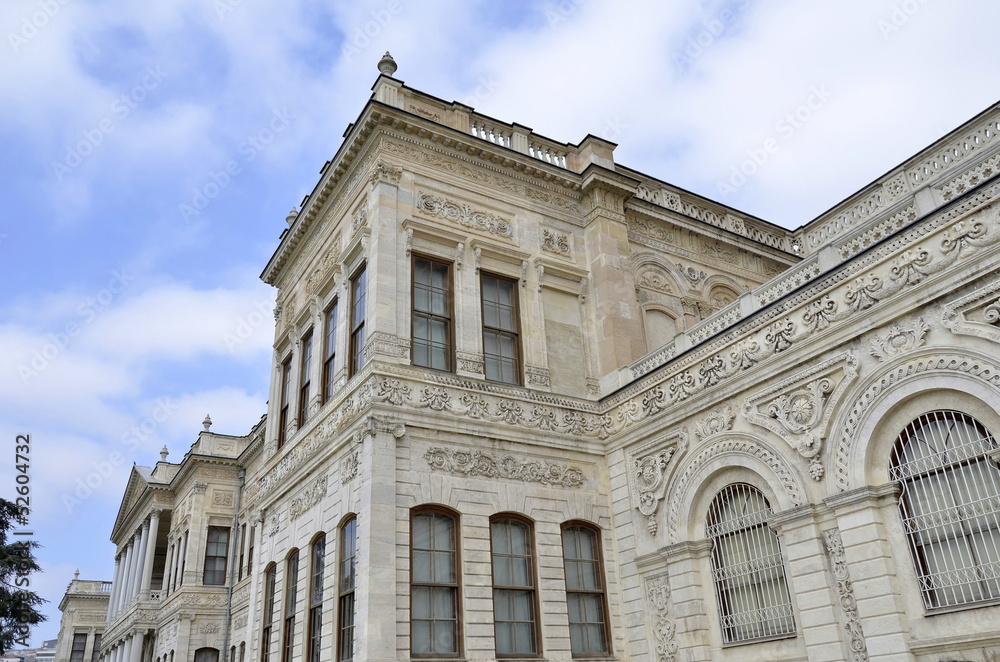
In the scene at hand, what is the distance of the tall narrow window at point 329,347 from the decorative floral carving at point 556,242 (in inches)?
181

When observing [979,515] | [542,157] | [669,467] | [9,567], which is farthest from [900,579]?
[9,567]

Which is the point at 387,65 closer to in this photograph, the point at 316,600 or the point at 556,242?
the point at 556,242

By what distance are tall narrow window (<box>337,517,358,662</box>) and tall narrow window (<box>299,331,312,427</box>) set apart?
395 centimetres

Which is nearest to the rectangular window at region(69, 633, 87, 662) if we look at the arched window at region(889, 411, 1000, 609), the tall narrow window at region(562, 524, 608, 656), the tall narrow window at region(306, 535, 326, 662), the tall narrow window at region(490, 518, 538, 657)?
the tall narrow window at region(306, 535, 326, 662)

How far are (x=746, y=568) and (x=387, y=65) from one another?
1148 cm

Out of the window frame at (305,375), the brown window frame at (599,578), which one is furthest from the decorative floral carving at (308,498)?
the brown window frame at (599,578)

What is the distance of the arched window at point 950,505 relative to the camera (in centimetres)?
895

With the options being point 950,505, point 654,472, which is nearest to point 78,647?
point 654,472

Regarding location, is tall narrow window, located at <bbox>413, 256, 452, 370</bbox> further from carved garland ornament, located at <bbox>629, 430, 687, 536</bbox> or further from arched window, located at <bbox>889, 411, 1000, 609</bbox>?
arched window, located at <bbox>889, 411, 1000, 609</bbox>

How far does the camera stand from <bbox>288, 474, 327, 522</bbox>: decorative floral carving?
46.5 feet

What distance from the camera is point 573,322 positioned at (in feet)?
51.8

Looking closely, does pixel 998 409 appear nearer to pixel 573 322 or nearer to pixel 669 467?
Result: pixel 669 467

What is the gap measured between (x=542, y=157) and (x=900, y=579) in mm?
10890

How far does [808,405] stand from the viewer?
1092cm
